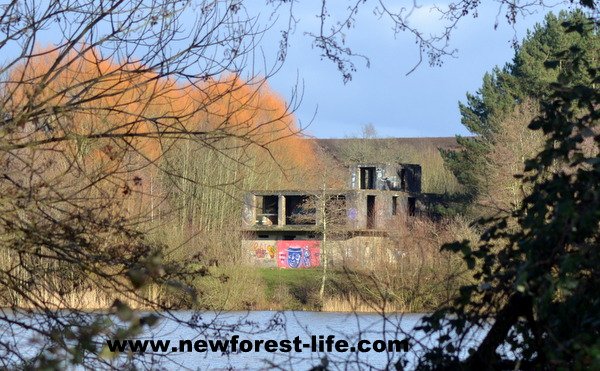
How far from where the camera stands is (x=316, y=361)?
5.77 metres

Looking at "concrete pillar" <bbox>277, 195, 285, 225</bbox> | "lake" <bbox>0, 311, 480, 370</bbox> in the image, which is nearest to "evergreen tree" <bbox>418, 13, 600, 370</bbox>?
"lake" <bbox>0, 311, 480, 370</bbox>

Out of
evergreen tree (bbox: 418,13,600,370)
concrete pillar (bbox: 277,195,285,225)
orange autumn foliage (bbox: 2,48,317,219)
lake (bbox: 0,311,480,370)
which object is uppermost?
concrete pillar (bbox: 277,195,285,225)

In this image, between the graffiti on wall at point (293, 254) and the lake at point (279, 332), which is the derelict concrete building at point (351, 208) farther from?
the lake at point (279, 332)

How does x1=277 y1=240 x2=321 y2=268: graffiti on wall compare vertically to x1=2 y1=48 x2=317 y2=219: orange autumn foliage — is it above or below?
below

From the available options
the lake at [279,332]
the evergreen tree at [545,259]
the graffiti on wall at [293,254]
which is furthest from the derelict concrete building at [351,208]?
the evergreen tree at [545,259]

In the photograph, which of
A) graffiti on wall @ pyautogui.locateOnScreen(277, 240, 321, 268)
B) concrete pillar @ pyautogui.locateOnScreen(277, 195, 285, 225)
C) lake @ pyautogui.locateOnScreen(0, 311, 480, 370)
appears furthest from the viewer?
concrete pillar @ pyautogui.locateOnScreen(277, 195, 285, 225)

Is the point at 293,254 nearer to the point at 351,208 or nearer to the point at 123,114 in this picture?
the point at 351,208

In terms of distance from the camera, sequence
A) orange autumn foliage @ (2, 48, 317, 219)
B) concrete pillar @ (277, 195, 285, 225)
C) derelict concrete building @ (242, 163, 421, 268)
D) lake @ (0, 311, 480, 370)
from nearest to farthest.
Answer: lake @ (0, 311, 480, 370) → orange autumn foliage @ (2, 48, 317, 219) → derelict concrete building @ (242, 163, 421, 268) → concrete pillar @ (277, 195, 285, 225)

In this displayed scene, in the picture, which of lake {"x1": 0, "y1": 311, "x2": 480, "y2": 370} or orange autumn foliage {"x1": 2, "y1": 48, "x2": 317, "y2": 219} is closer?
lake {"x1": 0, "y1": 311, "x2": 480, "y2": 370}

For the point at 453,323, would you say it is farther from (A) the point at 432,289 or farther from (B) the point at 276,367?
(A) the point at 432,289

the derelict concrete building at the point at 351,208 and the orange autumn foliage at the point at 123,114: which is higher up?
the derelict concrete building at the point at 351,208

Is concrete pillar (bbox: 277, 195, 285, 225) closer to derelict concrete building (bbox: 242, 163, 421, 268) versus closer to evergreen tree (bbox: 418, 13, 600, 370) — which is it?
derelict concrete building (bbox: 242, 163, 421, 268)

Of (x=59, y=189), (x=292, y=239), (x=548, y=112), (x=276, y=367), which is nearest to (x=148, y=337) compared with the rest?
(x=59, y=189)

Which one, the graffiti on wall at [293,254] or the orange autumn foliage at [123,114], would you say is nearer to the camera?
the orange autumn foliage at [123,114]
